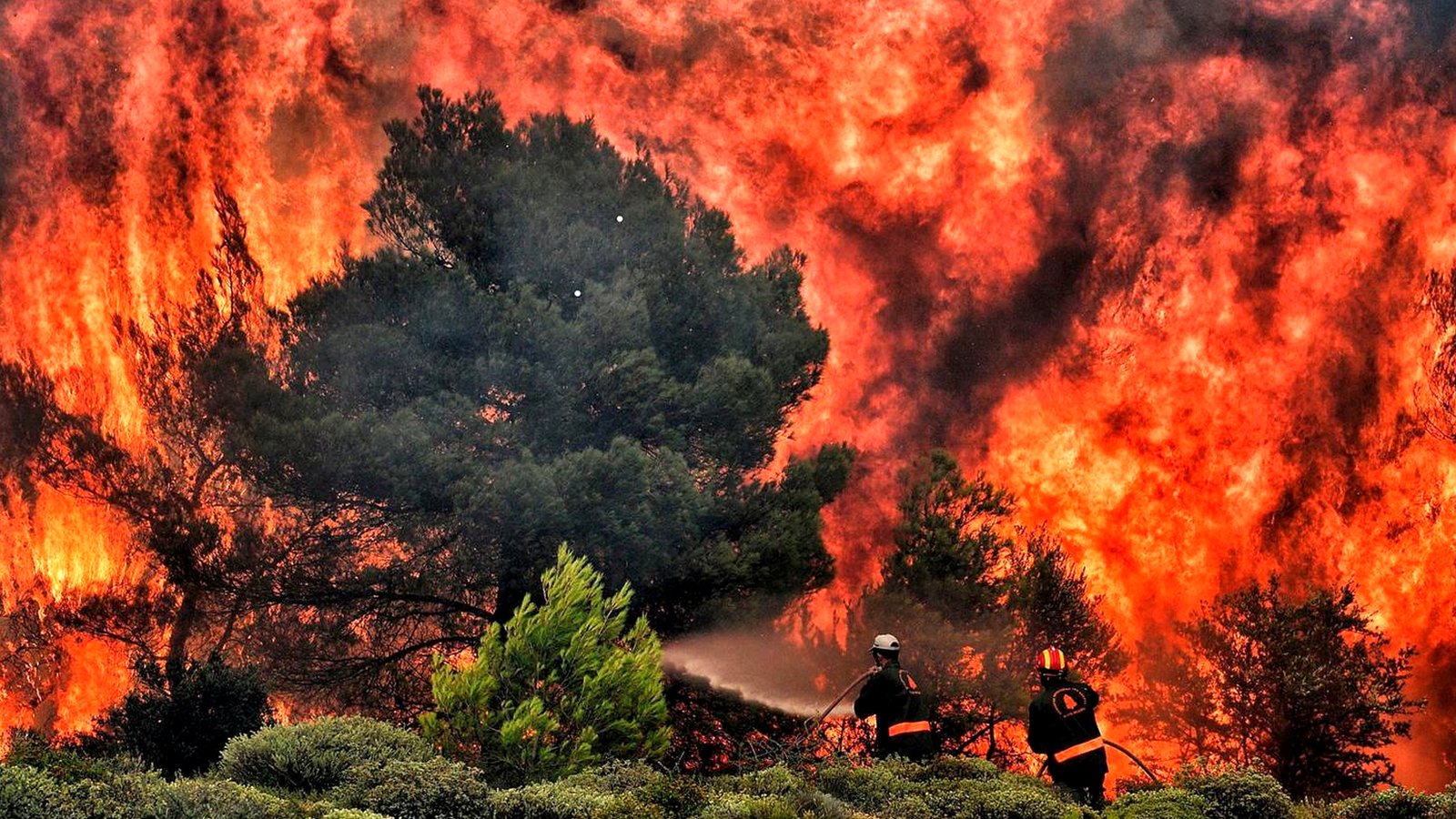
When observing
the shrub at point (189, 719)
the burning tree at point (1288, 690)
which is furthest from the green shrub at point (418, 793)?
the burning tree at point (1288, 690)

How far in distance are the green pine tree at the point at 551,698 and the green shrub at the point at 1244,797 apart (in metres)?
5.40

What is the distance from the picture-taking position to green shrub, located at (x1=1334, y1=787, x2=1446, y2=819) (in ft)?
Result: 44.0

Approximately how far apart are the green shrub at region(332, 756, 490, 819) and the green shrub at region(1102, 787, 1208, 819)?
530 centimetres

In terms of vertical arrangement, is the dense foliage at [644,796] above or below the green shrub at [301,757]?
below

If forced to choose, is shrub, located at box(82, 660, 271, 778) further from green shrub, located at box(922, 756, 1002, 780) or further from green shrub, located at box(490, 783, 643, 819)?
green shrub, located at box(922, 756, 1002, 780)

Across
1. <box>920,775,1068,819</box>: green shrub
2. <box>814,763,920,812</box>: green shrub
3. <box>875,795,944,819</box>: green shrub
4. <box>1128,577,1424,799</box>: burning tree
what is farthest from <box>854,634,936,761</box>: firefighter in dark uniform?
<box>1128,577,1424,799</box>: burning tree

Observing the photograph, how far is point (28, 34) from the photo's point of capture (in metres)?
32.9

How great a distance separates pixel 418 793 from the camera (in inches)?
497

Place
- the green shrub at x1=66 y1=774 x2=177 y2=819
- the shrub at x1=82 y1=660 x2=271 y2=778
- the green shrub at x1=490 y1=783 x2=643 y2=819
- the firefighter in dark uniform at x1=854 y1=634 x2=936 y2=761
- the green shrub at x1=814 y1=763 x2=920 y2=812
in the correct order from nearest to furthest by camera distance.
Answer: the green shrub at x1=66 y1=774 x2=177 y2=819
the green shrub at x1=490 y1=783 x2=643 y2=819
the green shrub at x1=814 y1=763 x2=920 y2=812
the firefighter in dark uniform at x1=854 y1=634 x2=936 y2=761
the shrub at x1=82 y1=660 x2=271 y2=778

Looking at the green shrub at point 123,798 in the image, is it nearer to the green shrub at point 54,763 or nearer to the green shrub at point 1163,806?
the green shrub at point 54,763

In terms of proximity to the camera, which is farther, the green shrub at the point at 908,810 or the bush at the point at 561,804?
the green shrub at the point at 908,810

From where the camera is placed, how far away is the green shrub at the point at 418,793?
41.1 feet

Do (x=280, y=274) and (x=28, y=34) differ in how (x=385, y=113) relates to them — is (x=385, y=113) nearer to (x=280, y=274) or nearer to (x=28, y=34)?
(x=280, y=274)

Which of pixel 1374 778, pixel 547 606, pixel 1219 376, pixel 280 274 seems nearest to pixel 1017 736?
pixel 1374 778
